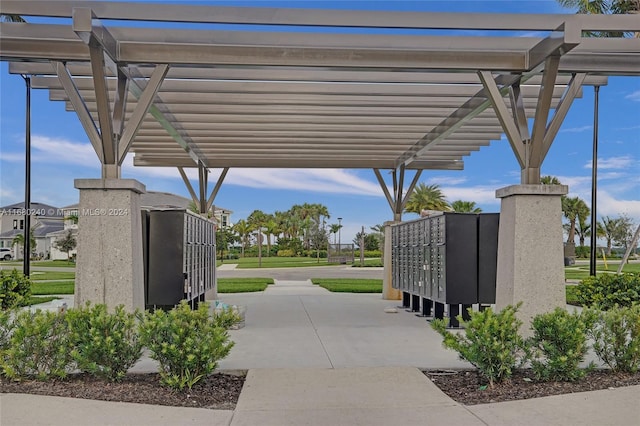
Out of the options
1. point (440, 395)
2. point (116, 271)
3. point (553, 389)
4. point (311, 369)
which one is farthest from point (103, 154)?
point (553, 389)

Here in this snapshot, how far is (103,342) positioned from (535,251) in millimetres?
4953

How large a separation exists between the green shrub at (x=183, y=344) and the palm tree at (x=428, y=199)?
165ft

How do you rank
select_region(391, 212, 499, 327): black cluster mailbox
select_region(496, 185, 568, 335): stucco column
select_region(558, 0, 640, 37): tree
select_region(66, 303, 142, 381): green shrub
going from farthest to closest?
select_region(558, 0, 640, 37): tree → select_region(391, 212, 499, 327): black cluster mailbox → select_region(496, 185, 568, 335): stucco column → select_region(66, 303, 142, 381): green shrub

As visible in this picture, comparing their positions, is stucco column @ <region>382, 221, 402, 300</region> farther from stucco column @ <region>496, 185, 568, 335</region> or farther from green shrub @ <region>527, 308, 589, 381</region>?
green shrub @ <region>527, 308, 589, 381</region>

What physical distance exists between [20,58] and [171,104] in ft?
8.83

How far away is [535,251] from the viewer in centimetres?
702

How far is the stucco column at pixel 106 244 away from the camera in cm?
663

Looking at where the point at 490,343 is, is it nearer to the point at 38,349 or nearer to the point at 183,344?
the point at 183,344

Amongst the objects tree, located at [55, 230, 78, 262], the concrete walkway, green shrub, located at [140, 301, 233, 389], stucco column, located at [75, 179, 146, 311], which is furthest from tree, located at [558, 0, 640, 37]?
tree, located at [55, 230, 78, 262]

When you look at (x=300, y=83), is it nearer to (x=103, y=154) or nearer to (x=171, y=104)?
(x=171, y=104)

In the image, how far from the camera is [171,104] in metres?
9.30

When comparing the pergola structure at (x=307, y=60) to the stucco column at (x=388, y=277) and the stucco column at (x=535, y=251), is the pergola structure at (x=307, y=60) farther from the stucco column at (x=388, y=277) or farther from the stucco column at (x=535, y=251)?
the stucco column at (x=388, y=277)

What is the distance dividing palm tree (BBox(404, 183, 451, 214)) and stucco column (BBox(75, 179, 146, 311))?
4921 centimetres

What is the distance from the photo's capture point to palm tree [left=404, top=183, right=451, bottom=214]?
2152 inches
